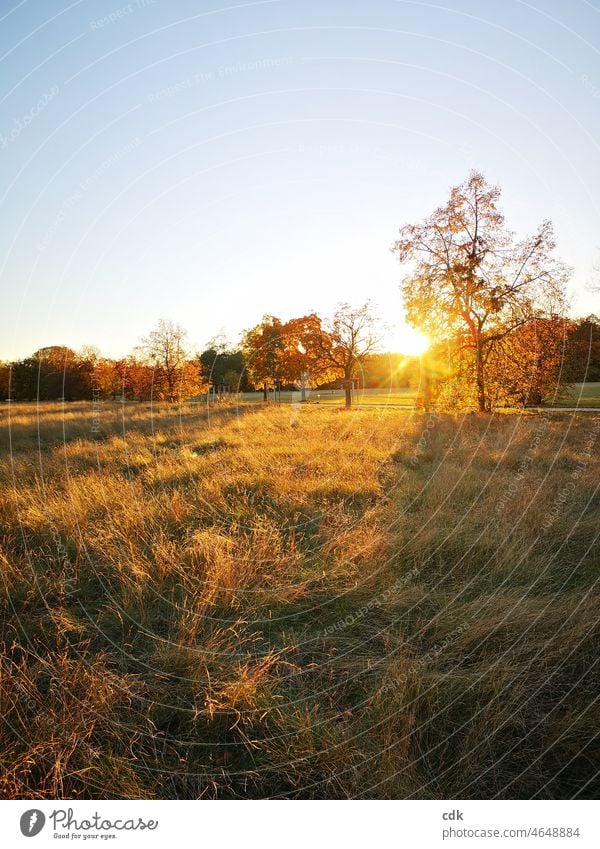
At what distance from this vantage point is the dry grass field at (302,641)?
2.64 m

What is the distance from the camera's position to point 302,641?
3955 millimetres

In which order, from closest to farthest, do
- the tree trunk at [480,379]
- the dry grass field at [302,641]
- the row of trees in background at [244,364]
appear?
the dry grass field at [302,641] → the tree trunk at [480,379] → the row of trees in background at [244,364]

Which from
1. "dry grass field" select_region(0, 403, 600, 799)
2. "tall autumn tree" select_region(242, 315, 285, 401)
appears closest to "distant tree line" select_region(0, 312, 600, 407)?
"tall autumn tree" select_region(242, 315, 285, 401)

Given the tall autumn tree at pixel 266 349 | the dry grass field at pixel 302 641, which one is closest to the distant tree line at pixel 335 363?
the tall autumn tree at pixel 266 349

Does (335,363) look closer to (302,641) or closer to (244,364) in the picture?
(244,364)

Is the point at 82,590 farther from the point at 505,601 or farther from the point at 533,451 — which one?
the point at 533,451

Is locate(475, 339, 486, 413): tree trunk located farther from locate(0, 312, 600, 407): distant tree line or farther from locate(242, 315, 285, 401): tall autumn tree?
locate(242, 315, 285, 401): tall autumn tree

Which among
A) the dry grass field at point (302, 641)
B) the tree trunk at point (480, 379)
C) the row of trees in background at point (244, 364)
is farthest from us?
the row of trees in background at point (244, 364)

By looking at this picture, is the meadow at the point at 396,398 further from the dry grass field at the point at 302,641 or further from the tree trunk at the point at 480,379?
the dry grass field at the point at 302,641

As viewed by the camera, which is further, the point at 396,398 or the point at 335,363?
the point at 396,398

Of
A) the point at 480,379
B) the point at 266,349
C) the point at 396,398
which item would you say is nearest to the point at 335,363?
the point at 266,349

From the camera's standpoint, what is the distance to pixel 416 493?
8.16m
